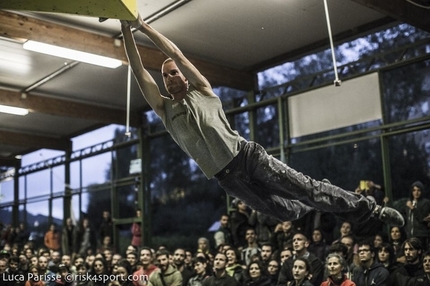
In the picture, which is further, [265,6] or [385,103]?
[385,103]

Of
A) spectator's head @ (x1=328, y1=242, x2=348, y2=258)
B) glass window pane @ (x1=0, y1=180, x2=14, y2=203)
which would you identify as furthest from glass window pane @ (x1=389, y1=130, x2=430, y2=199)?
glass window pane @ (x1=0, y1=180, x2=14, y2=203)

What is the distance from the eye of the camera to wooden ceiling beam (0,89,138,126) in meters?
10.2

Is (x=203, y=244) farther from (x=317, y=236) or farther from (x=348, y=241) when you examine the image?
(x=348, y=241)

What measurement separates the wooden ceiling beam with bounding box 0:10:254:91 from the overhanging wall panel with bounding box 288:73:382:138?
123 cm

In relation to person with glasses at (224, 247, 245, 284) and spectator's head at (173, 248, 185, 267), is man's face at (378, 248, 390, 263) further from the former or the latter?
spectator's head at (173, 248, 185, 267)

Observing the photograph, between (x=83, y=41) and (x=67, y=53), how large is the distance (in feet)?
0.85

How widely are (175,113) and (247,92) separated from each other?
5.97 metres

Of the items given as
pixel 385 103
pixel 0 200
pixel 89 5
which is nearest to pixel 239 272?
pixel 385 103

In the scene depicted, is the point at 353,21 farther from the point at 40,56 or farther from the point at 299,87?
the point at 40,56

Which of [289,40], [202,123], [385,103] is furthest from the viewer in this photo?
[289,40]

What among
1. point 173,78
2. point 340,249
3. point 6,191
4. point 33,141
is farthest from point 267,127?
point 6,191

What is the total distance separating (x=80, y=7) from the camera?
3.04 meters

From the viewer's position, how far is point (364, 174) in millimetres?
7949

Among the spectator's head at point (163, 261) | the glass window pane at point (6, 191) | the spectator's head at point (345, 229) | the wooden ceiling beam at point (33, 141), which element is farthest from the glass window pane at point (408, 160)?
the glass window pane at point (6, 191)
